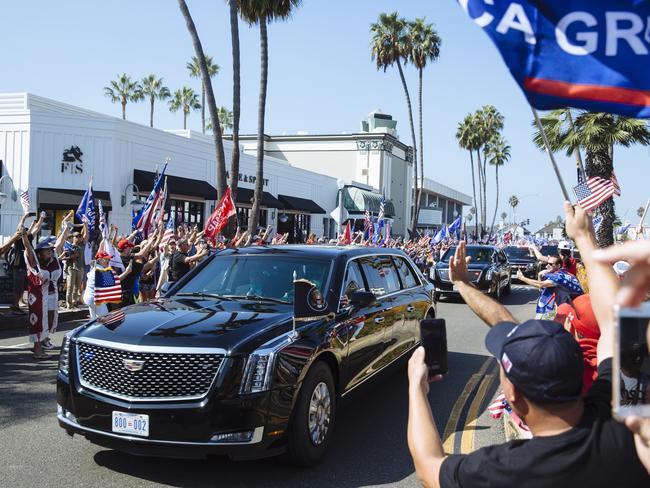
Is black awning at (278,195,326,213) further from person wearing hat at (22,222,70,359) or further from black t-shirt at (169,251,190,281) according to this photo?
person wearing hat at (22,222,70,359)

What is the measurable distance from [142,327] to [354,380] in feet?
6.76

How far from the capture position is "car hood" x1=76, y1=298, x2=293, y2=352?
4.42 m

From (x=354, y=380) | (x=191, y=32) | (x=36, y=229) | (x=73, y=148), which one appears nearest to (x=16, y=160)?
(x=73, y=148)

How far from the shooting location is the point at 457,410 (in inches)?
257

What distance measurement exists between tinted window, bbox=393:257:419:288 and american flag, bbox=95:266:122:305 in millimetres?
4190

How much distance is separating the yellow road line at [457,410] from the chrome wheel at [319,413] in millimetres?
1108

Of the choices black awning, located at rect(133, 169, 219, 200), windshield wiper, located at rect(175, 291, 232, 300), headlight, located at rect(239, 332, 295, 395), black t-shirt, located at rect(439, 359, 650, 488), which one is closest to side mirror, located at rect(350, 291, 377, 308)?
windshield wiper, located at rect(175, 291, 232, 300)

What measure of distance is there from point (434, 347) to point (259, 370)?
7.14 feet

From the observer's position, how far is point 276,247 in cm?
655

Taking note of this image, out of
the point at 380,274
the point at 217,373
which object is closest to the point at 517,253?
the point at 380,274

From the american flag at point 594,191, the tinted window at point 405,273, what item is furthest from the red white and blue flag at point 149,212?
the american flag at point 594,191

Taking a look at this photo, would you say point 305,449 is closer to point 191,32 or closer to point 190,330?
point 190,330

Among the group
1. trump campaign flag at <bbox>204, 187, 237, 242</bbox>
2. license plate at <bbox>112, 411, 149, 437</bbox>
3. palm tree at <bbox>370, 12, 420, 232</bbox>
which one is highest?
palm tree at <bbox>370, 12, 420, 232</bbox>

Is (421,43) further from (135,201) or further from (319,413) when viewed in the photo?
(319,413)
